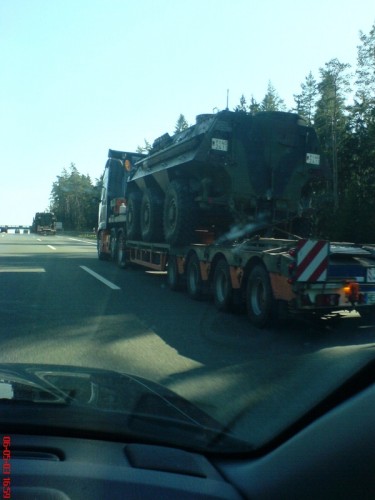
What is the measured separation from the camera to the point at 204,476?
2.04 metres

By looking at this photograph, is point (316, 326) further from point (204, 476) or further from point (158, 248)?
point (204, 476)

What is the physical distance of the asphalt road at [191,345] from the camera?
2355mm

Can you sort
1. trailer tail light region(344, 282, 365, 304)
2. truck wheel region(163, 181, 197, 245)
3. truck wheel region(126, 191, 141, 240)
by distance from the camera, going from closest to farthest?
1. trailer tail light region(344, 282, 365, 304)
2. truck wheel region(163, 181, 197, 245)
3. truck wheel region(126, 191, 141, 240)

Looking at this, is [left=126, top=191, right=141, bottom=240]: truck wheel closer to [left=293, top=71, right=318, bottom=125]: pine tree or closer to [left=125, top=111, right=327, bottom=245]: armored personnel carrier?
[left=125, top=111, right=327, bottom=245]: armored personnel carrier

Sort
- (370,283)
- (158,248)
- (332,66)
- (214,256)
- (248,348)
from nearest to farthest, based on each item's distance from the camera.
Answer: (248,348)
(370,283)
(214,256)
(158,248)
(332,66)

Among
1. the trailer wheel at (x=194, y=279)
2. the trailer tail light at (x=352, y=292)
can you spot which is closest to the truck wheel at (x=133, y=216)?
the trailer wheel at (x=194, y=279)

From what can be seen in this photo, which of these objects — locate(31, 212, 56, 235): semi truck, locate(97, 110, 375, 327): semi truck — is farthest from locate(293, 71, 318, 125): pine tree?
locate(97, 110, 375, 327): semi truck

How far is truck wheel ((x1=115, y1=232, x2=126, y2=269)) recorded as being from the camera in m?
19.1

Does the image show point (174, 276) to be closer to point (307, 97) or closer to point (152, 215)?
point (152, 215)

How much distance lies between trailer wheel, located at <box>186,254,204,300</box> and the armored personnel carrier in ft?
2.08

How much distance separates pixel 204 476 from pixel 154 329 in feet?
21.7

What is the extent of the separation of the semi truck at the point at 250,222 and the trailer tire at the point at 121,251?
431cm

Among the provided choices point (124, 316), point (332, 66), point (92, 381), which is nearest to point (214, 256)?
point (124, 316)
